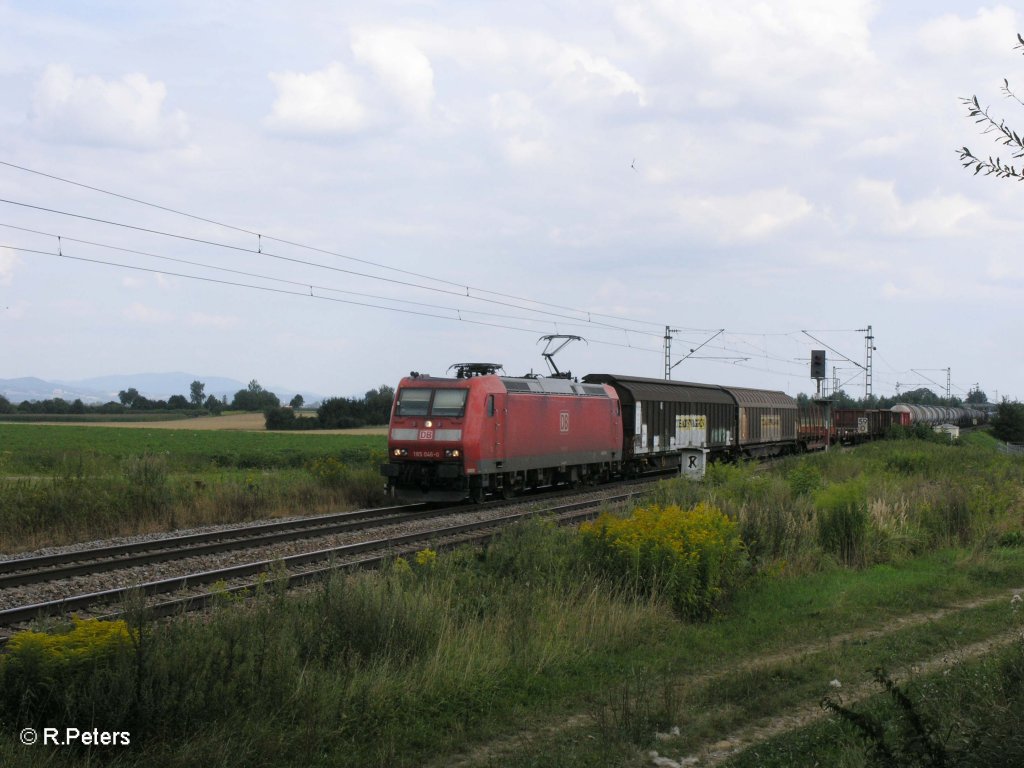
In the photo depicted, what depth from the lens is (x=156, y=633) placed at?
277 inches

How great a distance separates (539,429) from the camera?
2516 centimetres

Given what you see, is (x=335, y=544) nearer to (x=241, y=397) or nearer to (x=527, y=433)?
(x=527, y=433)

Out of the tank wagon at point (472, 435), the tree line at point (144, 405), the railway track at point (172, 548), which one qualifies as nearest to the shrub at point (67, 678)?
the railway track at point (172, 548)

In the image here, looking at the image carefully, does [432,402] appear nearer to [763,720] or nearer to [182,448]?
[763,720]

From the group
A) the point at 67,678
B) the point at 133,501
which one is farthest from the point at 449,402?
the point at 67,678

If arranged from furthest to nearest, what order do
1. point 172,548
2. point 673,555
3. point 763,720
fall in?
point 172,548 → point 673,555 → point 763,720

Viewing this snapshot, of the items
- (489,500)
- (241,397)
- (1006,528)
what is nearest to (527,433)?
(489,500)

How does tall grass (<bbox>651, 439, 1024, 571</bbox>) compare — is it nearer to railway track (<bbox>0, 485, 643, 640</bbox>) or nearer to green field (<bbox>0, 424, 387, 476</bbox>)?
railway track (<bbox>0, 485, 643, 640</bbox>)

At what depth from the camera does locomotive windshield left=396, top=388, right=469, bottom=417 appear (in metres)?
22.3

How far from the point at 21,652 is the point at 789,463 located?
84.4 ft

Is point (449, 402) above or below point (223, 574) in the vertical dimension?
above

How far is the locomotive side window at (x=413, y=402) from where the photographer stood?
22.7 m

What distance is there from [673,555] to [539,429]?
14.2 m

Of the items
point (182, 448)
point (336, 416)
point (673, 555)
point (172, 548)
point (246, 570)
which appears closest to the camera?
point (673, 555)
